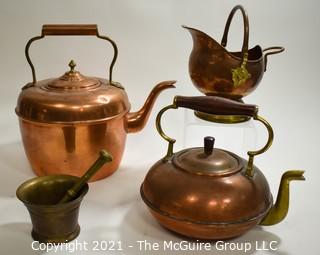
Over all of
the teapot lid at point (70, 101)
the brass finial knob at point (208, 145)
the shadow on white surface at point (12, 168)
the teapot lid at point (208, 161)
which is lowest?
the shadow on white surface at point (12, 168)

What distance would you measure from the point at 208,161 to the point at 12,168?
2.48 ft

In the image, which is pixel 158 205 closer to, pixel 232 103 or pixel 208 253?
pixel 208 253

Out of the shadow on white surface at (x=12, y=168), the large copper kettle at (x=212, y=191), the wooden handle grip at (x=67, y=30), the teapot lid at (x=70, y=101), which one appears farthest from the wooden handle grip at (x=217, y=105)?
the shadow on white surface at (x=12, y=168)

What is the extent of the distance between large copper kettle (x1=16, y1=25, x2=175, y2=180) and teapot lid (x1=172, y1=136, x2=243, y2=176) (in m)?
0.29

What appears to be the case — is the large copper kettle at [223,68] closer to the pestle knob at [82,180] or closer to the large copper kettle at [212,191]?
the large copper kettle at [212,191]

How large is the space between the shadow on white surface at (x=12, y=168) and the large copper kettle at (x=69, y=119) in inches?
3.2

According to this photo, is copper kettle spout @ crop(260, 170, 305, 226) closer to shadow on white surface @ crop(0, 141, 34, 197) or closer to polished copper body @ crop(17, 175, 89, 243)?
polished copper body @ crop(17, 175, 89, 243)

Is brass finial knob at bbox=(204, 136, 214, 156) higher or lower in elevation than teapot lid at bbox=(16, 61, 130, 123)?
lower

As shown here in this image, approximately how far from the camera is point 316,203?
48.1 inches

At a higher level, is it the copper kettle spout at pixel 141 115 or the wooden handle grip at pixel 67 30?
the wooden handle grip at pixel 67 30

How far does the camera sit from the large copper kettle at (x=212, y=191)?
36.8 inches

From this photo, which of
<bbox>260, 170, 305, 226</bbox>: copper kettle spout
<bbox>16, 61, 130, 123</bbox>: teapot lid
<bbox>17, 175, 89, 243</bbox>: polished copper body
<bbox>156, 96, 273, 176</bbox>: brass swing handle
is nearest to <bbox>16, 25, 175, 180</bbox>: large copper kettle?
<bbox>16, 61, 130, 123</bbox>: teapot lid

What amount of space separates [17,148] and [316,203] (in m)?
1.12

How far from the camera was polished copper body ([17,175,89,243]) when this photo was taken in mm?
920
